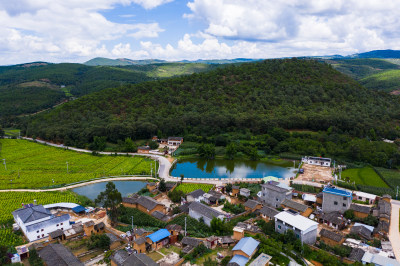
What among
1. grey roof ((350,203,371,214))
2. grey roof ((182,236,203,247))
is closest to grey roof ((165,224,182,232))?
grey roof ((182,236,203,247))

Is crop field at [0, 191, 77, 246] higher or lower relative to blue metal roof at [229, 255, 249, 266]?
lower

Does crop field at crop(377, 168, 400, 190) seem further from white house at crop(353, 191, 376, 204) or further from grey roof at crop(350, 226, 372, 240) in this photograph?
grey roof at crop(350, 226, 372, 240)

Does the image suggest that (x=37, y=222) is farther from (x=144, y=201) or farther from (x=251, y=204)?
(x=251, y=204)

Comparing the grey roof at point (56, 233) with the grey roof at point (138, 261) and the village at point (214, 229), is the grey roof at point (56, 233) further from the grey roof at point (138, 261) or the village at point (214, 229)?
the grey roof at point (138, 261)

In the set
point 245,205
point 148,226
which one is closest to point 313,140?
point 245,205

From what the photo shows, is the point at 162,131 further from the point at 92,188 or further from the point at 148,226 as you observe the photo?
the point at 148,226

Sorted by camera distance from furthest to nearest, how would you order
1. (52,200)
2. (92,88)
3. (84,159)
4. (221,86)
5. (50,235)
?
(92,88) → (221,86) → (84,159) → (52,200) → (50,235)
